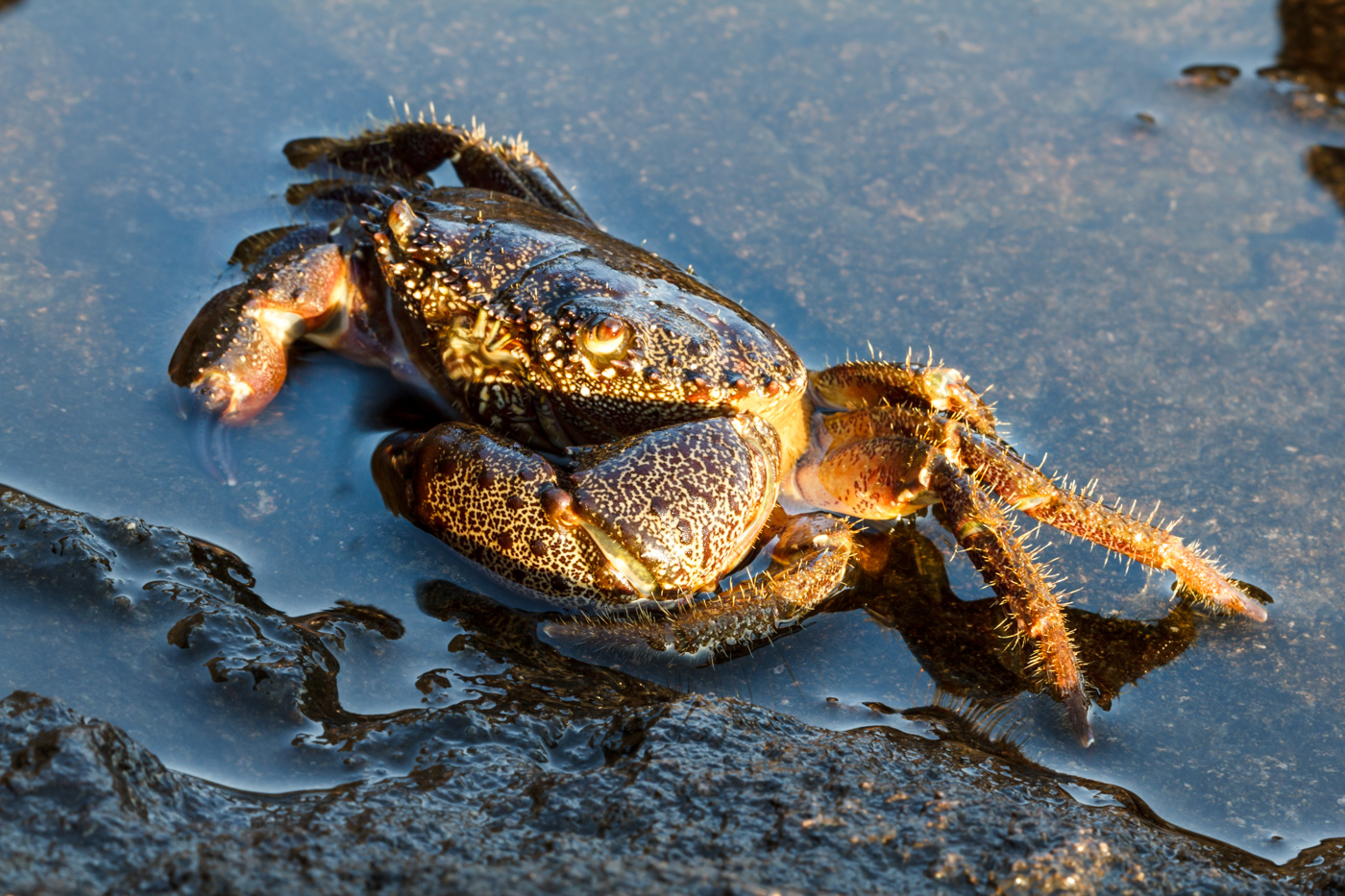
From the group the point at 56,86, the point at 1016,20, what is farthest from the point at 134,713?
the point at 1016,20

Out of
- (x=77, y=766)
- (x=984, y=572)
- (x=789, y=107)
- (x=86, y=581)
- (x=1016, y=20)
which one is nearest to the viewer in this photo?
(x=77, y=766)

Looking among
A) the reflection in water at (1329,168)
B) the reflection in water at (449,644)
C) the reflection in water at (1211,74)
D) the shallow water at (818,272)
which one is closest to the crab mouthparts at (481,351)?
the shallow water at (818,272)

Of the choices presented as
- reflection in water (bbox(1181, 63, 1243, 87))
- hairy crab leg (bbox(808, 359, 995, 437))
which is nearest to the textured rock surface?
hairy crab leg (bbox(808, 359, 995, 437))

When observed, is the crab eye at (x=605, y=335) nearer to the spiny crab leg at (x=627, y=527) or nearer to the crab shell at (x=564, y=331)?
the crab shell at (x=564, y=331)

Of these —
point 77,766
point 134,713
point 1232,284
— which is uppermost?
point 77,766

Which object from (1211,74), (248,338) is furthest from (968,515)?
(1211,74)

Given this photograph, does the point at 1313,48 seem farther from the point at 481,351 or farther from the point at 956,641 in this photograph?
the point at 481,351

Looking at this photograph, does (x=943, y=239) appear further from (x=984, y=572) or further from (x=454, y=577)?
(x=454, y=577)
